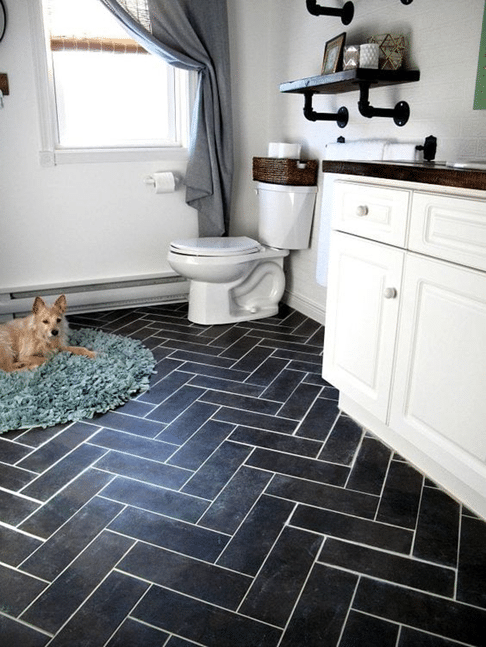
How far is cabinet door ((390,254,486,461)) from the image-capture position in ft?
4.91

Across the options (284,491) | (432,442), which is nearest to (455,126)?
(432,442)

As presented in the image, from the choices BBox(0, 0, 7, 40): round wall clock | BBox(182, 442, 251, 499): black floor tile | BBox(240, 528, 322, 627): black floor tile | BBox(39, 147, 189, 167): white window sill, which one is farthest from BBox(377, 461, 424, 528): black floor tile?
BBox(0, 0, 7, 40): round wall clock

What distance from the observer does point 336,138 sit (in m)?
2.98

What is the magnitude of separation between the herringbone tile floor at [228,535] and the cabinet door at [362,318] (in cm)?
20

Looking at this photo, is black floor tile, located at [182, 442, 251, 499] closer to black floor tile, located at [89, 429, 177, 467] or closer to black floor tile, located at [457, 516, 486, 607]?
black floor tile, located at [89, 429, 177, 467]

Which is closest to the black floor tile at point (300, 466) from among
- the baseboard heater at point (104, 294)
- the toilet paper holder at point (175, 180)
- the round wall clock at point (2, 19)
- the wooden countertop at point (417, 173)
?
the wooden countertop at point (417, 173)

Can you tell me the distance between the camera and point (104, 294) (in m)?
A: 3.51

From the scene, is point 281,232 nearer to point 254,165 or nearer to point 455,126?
point 254,165

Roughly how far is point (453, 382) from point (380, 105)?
1486 millimetres

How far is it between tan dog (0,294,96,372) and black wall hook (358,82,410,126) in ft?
5.13

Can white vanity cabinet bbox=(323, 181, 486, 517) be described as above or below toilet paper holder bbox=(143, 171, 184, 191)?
below

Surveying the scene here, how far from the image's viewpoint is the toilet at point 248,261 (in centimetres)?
311

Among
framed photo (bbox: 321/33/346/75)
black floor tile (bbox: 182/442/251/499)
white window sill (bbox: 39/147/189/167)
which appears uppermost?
framed photo (bbox: 321/33/346/75)

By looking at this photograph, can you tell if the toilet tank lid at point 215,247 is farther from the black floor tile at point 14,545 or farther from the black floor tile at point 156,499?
the black floor tile at point 14,545
